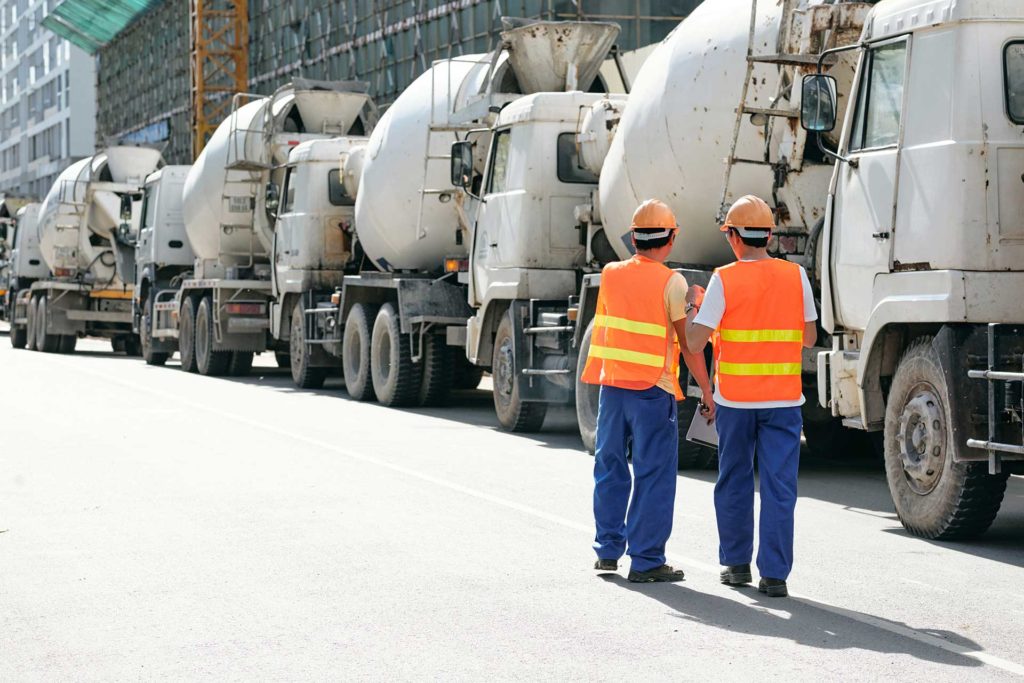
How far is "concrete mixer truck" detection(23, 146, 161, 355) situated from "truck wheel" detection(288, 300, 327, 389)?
479 inches

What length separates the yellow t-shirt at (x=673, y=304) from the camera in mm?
7730

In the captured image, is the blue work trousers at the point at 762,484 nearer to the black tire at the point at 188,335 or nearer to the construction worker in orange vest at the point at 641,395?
the construction worker in orange vest at the point at 641,395

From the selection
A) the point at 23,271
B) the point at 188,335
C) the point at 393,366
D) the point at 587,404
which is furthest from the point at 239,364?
the point at 23,271

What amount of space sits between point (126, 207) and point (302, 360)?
34.2ft

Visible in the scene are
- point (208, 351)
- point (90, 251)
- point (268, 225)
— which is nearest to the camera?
point (268, 225)

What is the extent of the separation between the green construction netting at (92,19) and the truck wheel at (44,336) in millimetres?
46016

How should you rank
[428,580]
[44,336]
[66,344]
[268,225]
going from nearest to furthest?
[428,580] < [268,225] < [44,336] < [66,344]

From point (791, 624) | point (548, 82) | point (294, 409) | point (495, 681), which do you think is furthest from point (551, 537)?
point (294, 409)

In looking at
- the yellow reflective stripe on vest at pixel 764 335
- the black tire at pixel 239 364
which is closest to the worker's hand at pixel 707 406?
the yellow reflective stripe on vest at pixel 764 335

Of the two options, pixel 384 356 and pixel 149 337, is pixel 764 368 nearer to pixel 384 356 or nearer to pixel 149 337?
pixel 384 356

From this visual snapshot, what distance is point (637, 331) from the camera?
775 cm

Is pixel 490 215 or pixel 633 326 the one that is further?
pixel 490 215

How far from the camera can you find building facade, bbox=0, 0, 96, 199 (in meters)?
96.1

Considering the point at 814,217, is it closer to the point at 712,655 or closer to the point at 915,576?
the point at 915,576
